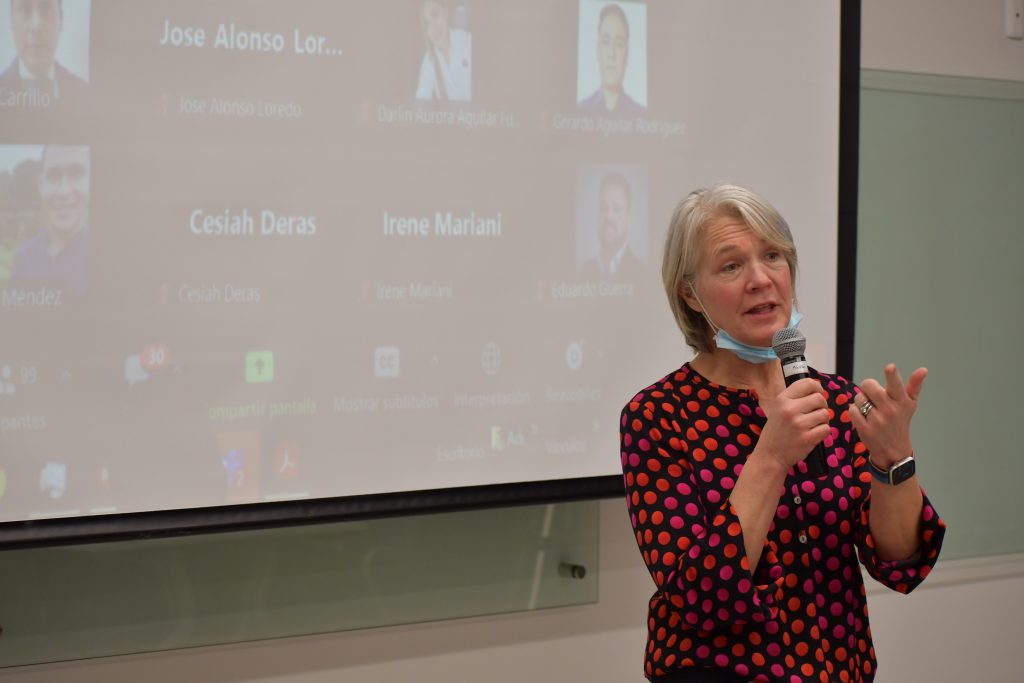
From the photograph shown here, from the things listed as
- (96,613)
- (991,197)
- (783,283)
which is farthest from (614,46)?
(96,613)

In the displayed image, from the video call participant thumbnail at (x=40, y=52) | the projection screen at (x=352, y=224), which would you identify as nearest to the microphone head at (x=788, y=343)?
the projection screen at (x=352, y=224)

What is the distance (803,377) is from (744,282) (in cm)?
18

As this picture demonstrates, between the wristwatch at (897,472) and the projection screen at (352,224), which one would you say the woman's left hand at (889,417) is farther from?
the projection screen at (352,224)

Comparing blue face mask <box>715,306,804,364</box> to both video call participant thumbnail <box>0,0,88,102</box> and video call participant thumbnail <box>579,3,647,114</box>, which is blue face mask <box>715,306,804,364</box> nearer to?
video call participant thumbnail <box>579,3,647,114</box>

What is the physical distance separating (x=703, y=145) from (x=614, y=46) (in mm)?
411

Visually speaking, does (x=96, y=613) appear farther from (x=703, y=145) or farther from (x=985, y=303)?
(x=985, y=303)

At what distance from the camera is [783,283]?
58.2 inches

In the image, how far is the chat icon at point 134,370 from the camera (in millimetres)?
2246

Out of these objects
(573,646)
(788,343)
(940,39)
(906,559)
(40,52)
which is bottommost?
(573,646)

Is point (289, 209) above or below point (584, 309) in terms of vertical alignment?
above

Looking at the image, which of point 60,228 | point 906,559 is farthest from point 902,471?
point 60,228

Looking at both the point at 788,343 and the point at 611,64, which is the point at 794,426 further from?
the point at 611,64

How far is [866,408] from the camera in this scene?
140 cm

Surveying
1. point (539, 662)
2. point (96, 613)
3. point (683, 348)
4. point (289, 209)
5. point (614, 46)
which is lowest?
point (539, 662)
